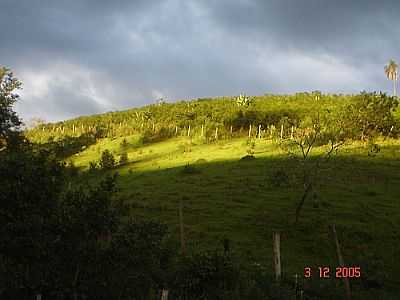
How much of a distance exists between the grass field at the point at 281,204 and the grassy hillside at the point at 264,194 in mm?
77

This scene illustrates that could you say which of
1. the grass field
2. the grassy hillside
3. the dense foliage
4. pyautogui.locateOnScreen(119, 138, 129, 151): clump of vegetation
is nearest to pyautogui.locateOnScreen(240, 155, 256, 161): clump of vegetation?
the grassy hillside

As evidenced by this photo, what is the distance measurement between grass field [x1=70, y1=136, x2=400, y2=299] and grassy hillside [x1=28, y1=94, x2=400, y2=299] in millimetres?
77

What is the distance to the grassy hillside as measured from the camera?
29125 mm

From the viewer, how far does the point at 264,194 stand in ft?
142

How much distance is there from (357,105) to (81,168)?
3973 centimetres

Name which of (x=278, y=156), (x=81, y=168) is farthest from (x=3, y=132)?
(x=81, y=168)

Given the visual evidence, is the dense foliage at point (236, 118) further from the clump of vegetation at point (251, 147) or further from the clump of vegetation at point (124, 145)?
the clump of vegetation at point (251, 147)

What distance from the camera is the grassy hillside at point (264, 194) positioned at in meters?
29.1

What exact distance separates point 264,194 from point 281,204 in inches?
134
